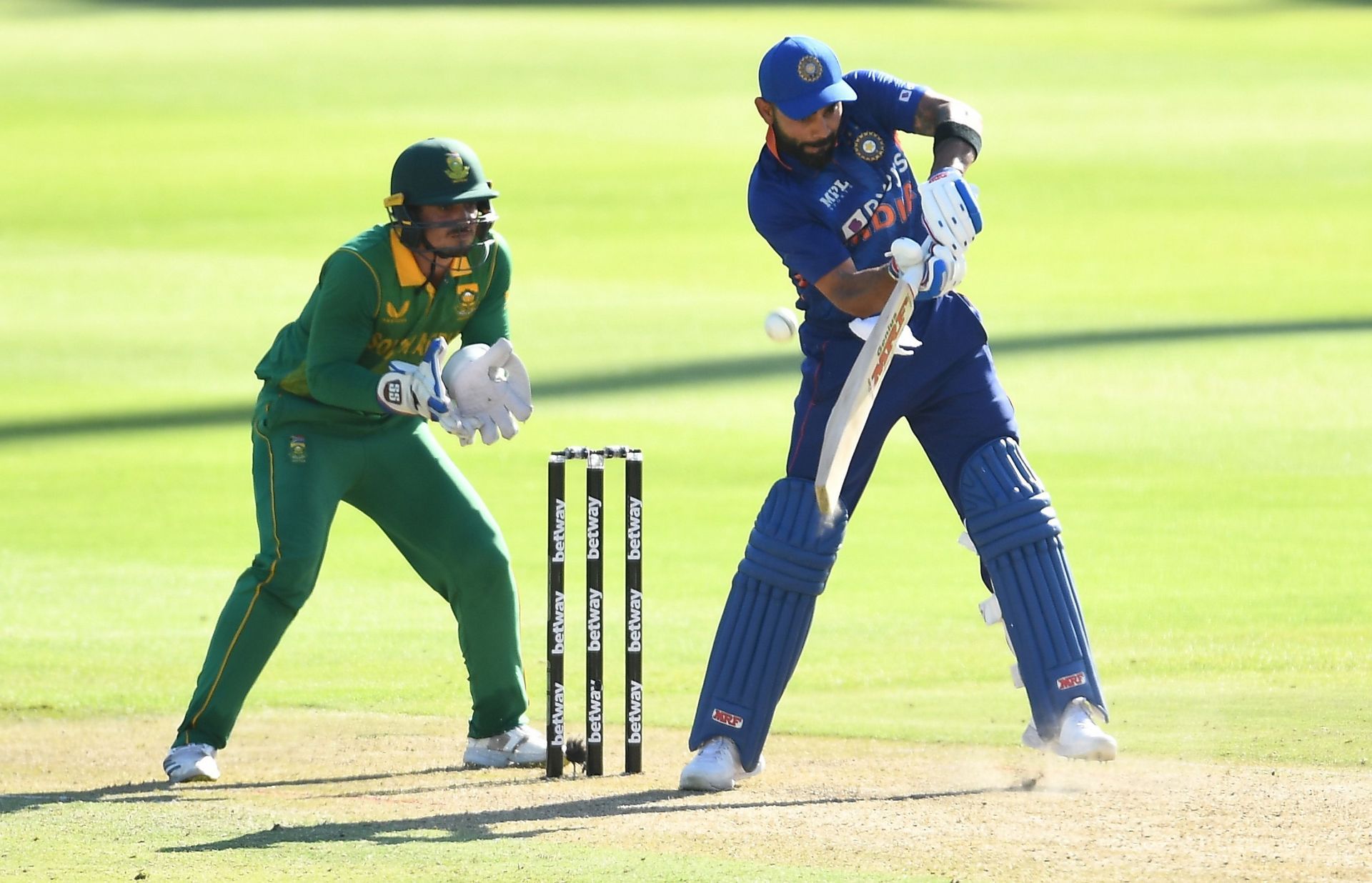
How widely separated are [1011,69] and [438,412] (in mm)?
26889

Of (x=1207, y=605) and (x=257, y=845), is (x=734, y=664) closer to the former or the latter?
(x=257, y=845)

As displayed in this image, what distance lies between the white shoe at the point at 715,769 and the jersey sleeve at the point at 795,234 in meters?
1.30

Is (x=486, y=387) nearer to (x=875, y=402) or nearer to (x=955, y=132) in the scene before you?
(x=875, y=402)

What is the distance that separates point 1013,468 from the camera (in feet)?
19.4

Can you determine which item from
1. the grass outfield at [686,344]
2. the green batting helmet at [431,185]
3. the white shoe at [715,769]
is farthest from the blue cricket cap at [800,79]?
the grass outfield at [686,344]

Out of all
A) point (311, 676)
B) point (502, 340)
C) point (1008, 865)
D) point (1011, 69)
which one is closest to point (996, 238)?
point (1011, 69)

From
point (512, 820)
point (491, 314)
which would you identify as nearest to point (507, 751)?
point (512, 820)

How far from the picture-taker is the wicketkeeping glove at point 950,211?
5.76m

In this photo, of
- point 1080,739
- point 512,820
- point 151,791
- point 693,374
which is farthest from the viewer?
point 693,374

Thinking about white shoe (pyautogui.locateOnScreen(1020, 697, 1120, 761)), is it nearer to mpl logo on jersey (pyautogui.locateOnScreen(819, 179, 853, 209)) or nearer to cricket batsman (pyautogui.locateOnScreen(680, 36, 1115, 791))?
cricket batsman (pyautogui.locateOnScreen(680, 36, 1115, 791))

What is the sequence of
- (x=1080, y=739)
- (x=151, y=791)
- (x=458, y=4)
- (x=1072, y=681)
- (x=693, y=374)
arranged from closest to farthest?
(x=1080, y=739), (x=1072, y=681), (x=151, y=791), (x=693, y=374), (x=458, y=4)

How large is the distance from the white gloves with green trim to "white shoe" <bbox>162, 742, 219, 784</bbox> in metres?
1.25

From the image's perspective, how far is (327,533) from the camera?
6.34m

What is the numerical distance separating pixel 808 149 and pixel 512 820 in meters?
1.99
